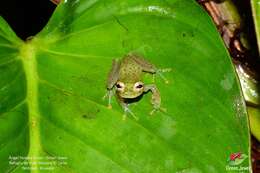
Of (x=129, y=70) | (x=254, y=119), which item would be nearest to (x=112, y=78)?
(x=129, y=70)

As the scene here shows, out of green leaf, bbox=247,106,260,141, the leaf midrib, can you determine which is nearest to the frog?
the leaf midrib

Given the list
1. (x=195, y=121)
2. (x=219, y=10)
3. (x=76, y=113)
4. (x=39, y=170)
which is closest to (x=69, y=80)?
(x=76, y=113)

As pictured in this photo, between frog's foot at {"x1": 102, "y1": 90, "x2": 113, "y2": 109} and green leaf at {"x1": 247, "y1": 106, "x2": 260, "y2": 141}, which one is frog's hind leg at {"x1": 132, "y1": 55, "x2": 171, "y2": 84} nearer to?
frog's foot at {"x1": 102, "y1": 90, "x2": 113, "y2": 109}

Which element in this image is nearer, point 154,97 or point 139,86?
point 154,97

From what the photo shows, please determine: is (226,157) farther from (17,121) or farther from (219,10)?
(219,10)

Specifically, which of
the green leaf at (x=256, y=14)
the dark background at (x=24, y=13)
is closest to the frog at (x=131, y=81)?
the green leaf at (x=256, y=14)

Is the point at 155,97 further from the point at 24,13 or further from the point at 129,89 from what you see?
the point at 24,13
